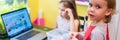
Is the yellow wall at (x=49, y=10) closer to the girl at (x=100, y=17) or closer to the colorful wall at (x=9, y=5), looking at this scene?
the colorful wall at (x=9, y=5)

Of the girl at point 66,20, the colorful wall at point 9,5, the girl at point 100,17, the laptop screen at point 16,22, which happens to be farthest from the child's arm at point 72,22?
the colorful wall at point 9,5

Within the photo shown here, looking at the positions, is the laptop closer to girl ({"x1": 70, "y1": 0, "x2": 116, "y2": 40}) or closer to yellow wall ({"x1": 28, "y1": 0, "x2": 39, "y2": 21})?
yellow wall ({"x1": 28, "y1": 0, "x2": 39, "y2": 21})

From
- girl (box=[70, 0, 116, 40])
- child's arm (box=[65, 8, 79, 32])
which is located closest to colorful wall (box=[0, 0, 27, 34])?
child's arm (box=[65, 8, 79, 32])

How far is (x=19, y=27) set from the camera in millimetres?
1448

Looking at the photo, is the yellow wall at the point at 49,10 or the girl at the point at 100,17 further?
the yellow wall at the point at 49,10

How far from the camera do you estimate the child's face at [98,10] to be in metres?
0.93

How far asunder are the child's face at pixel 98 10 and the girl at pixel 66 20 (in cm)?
32

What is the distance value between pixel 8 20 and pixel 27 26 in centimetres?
23

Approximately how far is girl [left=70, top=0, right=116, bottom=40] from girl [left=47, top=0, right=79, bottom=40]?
291 millimetres

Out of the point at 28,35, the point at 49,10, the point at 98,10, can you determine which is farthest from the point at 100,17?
the point at 49,10

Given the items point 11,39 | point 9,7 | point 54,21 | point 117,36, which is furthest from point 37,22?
point 117,36

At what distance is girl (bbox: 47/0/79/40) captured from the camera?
50.6 inches

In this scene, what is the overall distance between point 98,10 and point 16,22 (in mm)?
730

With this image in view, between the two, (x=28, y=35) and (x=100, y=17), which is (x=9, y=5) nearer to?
(x=28, y=35)
